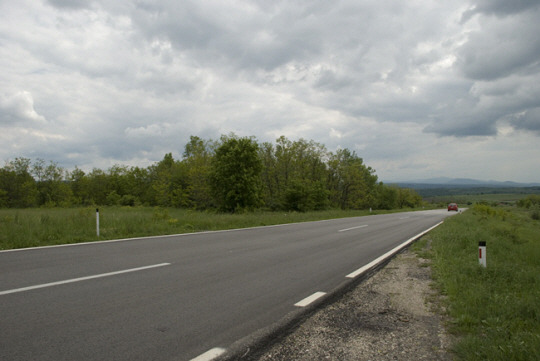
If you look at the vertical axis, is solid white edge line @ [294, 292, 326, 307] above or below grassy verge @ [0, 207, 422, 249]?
below

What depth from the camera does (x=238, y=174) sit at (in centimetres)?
3784

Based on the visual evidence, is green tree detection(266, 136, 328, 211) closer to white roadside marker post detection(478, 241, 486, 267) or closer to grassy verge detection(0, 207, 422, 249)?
grassy verge detection(0, 207, 422, 249)

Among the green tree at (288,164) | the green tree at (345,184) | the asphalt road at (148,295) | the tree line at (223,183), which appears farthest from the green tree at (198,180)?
the asphalt road at (148,295)

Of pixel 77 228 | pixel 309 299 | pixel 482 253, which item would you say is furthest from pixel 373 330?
pixel 77 228

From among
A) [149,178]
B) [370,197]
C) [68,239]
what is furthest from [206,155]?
[68,239]

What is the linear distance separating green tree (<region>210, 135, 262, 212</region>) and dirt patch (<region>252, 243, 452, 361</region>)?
32.3m

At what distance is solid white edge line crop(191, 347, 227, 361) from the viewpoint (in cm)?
311

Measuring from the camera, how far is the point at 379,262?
26.9 feet

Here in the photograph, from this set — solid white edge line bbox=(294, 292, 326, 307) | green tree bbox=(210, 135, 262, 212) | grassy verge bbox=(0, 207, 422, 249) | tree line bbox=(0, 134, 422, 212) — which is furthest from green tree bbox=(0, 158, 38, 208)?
solid white edge line bbox=(294, 292, 326, 307)

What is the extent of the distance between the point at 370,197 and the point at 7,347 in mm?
66841

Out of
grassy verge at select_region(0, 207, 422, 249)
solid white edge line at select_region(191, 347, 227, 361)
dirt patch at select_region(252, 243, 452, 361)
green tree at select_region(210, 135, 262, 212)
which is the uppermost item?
green tree at select_region(210, 135, 262, 212)

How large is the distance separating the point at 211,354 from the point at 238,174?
34865 mm

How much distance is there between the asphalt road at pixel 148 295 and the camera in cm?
334

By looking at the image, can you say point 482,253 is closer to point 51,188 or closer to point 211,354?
point 211,354
